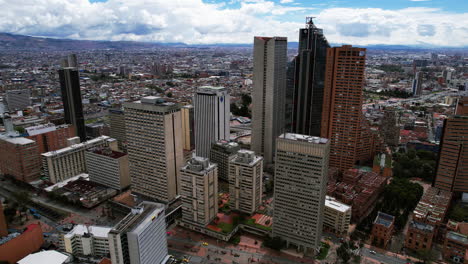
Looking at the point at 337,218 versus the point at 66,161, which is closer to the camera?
the point at 337,218

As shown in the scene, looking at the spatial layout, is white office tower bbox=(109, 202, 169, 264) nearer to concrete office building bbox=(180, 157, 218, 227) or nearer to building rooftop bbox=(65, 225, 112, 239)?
concrete office building bbox=(180, 157, 218, 227)

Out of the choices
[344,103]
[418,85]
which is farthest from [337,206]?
[418,85]

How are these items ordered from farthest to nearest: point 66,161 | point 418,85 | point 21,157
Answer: point 418,85 < point 66,161 < point 21,157

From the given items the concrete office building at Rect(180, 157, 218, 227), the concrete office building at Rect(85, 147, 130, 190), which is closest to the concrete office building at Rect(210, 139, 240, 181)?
the concrete office building at Rect(180, 157, 218, 227)

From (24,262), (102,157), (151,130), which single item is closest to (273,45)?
(151,130)

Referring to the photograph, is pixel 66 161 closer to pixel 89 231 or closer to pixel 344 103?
pixel 89 231

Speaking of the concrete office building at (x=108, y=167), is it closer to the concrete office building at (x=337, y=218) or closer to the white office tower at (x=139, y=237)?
the white office tower at (x=139, y=237)
